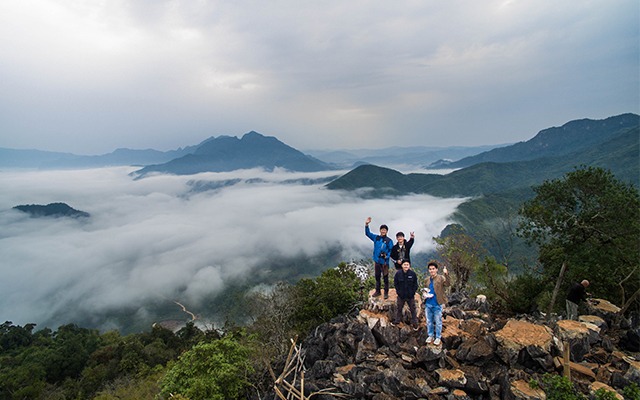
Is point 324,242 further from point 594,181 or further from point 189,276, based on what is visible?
point 594,181

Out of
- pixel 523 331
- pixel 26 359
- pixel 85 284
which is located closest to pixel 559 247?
pixel 523 331

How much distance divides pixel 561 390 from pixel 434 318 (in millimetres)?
3335

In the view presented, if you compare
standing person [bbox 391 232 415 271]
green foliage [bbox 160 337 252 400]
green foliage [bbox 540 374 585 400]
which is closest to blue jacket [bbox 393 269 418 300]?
standing person [bbox 391 232 415 271]

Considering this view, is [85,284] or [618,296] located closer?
[618,296]

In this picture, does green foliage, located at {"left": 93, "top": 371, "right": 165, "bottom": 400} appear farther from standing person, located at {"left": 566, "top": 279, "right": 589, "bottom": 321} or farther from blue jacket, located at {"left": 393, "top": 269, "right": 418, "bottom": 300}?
standing person, located at {"left": 566, "top": 279, "right": 589, "bottom": 321}

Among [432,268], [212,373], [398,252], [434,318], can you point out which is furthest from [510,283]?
[212,373]

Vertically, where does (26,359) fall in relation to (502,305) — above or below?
below

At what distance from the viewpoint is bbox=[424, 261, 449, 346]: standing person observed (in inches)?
376

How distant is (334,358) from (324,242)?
184m

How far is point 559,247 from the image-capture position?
16969mm

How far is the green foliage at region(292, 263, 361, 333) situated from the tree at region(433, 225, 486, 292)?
7.31 meters

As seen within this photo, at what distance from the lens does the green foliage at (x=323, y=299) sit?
18847 mm

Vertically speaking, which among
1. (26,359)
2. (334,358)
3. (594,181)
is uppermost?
(594,181)

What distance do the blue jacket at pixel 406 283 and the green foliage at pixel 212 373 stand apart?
7.72 meters
